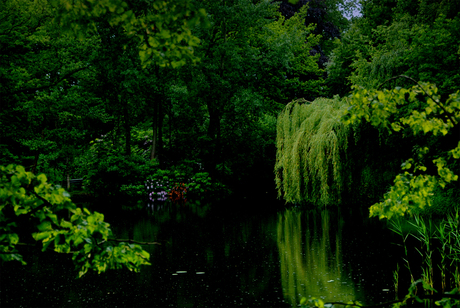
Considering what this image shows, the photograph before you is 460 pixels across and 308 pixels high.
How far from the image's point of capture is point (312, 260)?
656 centimetres

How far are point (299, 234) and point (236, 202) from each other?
6180 millimetres

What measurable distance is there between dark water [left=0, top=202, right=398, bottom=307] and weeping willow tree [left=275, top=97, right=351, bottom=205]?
1.50m

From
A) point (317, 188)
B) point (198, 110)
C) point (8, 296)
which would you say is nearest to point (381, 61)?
point (317, 188)

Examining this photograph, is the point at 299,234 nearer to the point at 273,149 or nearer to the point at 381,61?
→ the point at 381,61

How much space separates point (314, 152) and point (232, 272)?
5.59m

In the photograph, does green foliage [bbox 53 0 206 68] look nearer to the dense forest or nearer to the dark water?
the dark water

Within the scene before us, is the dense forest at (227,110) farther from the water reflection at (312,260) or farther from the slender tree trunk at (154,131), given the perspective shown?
the water reflection at (312,260)

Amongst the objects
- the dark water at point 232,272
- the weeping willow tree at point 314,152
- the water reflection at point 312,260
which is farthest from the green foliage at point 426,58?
the water reflection at point 312,260

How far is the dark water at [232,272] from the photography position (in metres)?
4.97

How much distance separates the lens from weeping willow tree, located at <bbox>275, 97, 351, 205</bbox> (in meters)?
10.8

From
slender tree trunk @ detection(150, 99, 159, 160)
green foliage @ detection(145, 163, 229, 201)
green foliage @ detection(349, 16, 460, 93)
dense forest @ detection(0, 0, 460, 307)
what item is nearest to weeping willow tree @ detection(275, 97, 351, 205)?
dense forest @ detection(0, 0, 460, 307)

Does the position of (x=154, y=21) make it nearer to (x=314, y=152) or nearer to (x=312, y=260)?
(x=312, y=260)

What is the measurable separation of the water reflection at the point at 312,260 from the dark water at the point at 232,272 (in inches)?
0.5

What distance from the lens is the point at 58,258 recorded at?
23.8 feet
